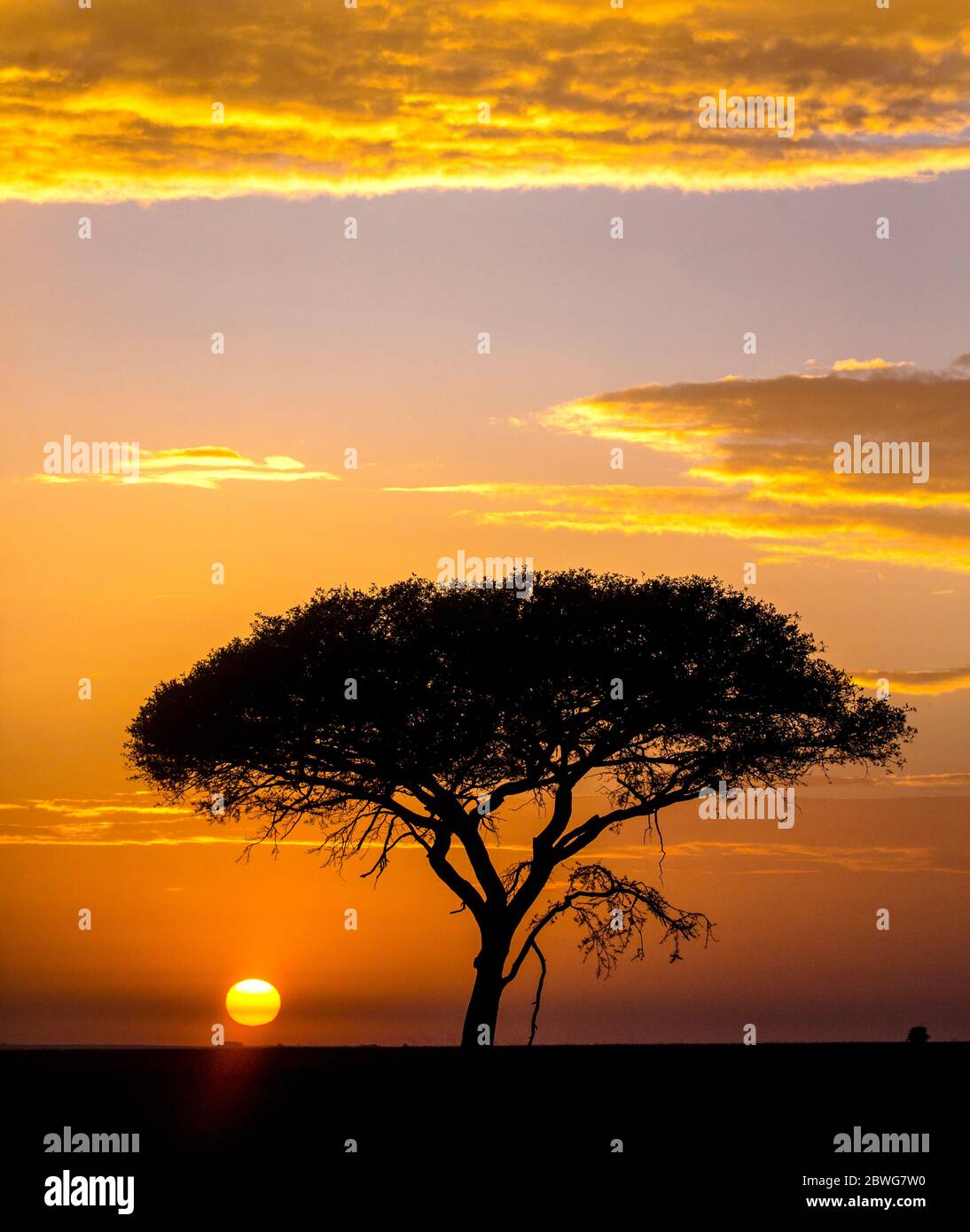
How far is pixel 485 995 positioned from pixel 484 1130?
44.8 feet

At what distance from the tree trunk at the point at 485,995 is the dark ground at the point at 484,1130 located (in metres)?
2.42

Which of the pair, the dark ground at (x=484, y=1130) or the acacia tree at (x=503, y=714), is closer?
the dark ground at (x=484, y=1130)

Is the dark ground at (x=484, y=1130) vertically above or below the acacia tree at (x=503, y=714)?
below

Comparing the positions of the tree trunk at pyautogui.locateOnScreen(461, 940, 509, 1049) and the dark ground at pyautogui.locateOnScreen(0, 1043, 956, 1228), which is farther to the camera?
the tree trunk at pyautogui.locateOnScreen(461, 940, 509, 1049)

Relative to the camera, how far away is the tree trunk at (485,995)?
36.4 meters

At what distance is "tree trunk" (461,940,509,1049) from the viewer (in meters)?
36.4

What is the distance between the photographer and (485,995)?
120 feet

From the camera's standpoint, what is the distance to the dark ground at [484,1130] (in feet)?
59.9

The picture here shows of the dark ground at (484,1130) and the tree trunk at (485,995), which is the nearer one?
the dark ground at (484,1130)

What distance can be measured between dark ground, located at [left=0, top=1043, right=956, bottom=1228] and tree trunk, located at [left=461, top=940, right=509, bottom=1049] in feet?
7.95

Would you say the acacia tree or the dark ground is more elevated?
the acacia tree

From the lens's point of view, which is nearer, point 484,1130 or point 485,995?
point 484,1130
